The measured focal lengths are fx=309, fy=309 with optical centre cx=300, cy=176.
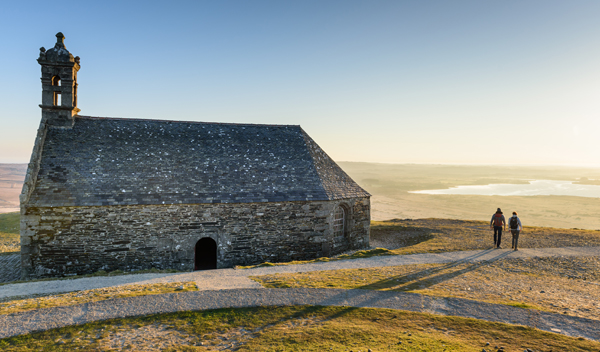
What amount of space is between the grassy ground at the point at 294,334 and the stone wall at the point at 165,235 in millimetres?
8446

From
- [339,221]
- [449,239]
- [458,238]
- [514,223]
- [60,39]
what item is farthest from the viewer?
[458,238]

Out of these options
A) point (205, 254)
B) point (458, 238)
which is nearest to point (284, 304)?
point (205, 254)

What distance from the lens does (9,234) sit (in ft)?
84.8

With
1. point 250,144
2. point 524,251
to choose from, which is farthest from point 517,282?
point 250,144

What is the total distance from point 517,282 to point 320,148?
46.9 ft

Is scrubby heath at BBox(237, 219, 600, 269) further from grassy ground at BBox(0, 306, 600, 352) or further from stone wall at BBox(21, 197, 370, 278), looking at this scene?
grassy ground at BBox(0, 306, 600, 352)

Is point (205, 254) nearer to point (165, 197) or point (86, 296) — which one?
point (165, 197)

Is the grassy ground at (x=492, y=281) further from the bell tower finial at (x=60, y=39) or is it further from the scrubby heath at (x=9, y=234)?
the scrubby heath at (x=9, y=234)

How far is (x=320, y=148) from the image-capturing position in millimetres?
22766

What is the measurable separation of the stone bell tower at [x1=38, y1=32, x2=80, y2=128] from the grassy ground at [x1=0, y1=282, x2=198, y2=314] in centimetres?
1187

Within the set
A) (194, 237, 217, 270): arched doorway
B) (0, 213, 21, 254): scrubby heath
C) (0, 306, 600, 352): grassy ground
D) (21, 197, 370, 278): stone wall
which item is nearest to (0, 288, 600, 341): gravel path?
(0, 306, 600, 352): grassy ground

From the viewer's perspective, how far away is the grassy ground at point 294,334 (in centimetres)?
671

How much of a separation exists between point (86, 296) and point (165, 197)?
6913 mm

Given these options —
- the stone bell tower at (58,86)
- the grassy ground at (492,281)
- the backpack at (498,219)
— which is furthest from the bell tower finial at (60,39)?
the backpack at (498,219)
